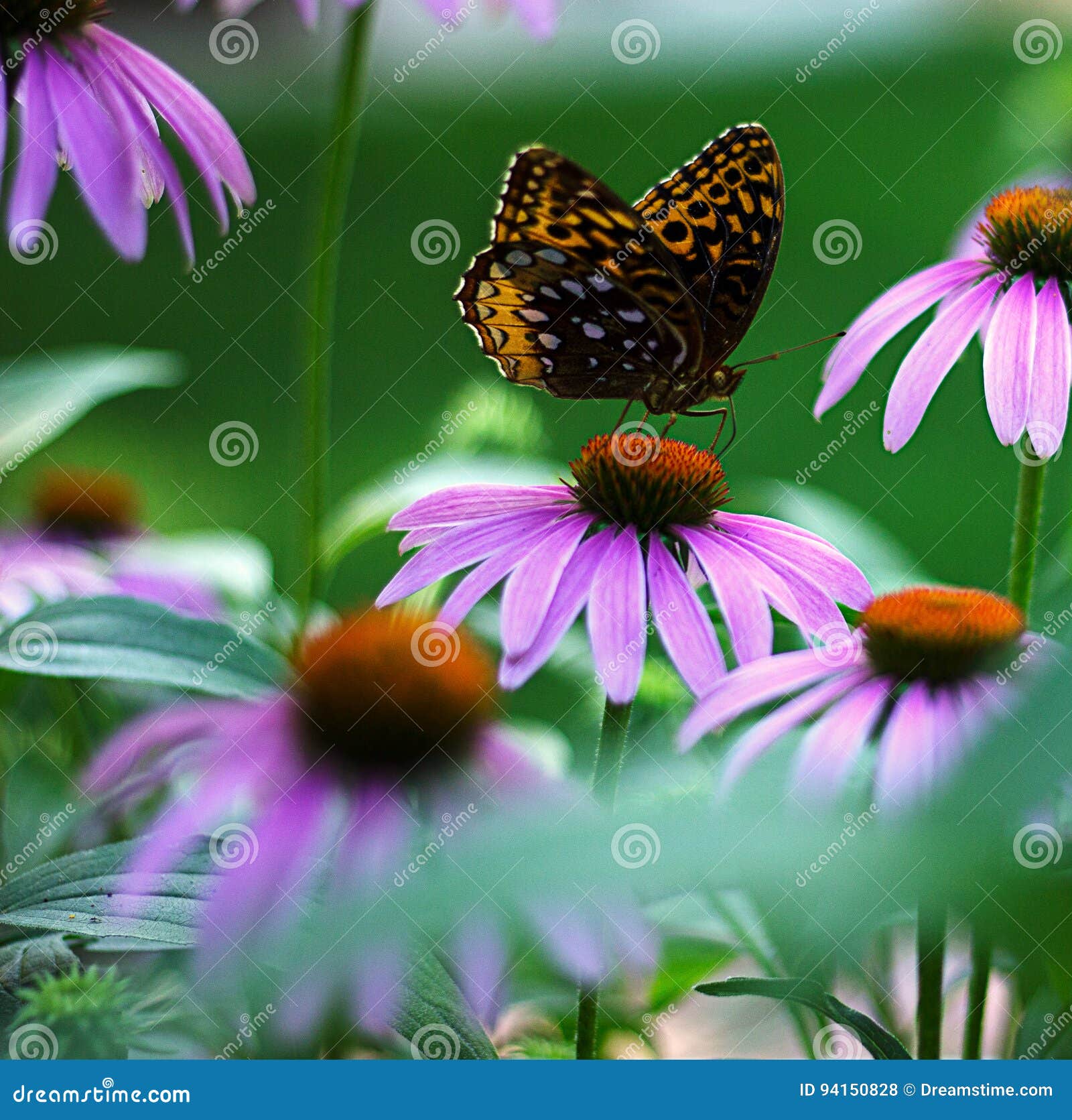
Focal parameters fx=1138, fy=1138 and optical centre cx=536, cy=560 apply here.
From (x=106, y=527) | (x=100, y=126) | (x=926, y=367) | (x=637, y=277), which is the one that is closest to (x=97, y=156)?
(x=100, y=126)

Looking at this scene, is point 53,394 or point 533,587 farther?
point 53,394

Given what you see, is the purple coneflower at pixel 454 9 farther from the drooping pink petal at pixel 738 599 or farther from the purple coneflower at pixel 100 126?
the drooping pink petal at pixel 738 599

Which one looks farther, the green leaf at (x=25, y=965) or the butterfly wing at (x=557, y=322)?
the butterfly wing at (x=557, y=322)

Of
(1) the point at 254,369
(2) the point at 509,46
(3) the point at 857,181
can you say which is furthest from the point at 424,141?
(2) the point at 509,46

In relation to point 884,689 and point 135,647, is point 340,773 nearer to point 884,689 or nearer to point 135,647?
point 135,647

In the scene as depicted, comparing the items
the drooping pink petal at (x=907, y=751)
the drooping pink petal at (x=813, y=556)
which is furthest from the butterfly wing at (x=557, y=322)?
the drooping pink petal at (x=907, y=751)

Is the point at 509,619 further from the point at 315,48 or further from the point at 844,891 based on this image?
the point at 315,48
